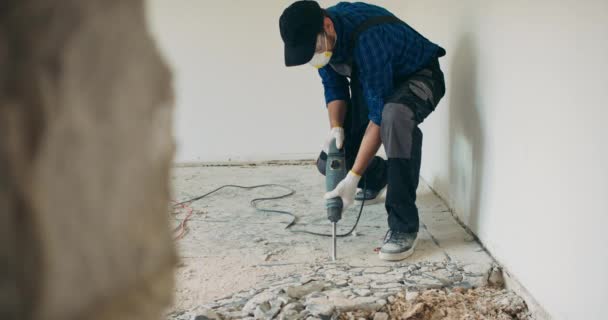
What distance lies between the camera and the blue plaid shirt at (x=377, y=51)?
2436 millimetres

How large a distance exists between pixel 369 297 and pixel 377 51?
40.3 inches

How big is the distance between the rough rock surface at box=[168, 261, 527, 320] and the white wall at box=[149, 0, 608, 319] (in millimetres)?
165

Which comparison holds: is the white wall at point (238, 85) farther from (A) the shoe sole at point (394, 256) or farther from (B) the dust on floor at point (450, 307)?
(B) the dust on floor at point (450, 307)

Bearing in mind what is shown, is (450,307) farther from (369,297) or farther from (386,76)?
(386,76)

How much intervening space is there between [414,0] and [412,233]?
204 centimetres

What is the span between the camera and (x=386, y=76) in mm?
2447

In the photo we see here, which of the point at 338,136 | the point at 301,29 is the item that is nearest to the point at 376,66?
the point at 301,29

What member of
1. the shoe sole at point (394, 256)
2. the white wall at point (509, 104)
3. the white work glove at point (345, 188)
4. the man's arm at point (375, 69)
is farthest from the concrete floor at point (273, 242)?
the man's arm at point (375, 69)

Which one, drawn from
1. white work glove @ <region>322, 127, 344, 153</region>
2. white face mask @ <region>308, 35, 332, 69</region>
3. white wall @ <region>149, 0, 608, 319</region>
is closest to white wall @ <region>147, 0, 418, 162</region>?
white wall @ <region>149, 0, 608, 319</region>

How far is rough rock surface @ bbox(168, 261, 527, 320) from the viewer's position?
1956mm

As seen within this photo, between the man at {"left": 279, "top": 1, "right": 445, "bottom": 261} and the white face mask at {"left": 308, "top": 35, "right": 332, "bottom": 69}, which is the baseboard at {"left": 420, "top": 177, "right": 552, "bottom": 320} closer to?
the man at {"left": 279, "top": 1, "right": 445, "bottom": 261}

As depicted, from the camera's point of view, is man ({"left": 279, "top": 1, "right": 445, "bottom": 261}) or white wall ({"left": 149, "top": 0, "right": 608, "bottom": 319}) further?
man ({"left": 279, "top": 1, "right": 445, "bottom": 261})

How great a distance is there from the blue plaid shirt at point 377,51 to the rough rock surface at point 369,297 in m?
0.69

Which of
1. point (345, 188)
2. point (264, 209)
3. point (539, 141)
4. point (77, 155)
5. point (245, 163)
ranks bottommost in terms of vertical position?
point (245, 163)
